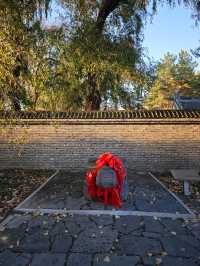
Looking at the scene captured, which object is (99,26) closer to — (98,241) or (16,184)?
(16,184)

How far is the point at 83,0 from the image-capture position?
1584 centimetres

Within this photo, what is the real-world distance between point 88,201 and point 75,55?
6276 mm

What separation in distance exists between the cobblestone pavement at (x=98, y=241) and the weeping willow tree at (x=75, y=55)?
119 inches

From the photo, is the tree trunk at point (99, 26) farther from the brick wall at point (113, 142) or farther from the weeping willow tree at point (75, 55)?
the brick wall at point (113, 142)

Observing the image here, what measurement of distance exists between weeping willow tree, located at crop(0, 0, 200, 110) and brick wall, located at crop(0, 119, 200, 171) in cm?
147

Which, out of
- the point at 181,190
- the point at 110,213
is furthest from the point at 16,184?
the point at 181,190

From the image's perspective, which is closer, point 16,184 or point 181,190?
point 181,190

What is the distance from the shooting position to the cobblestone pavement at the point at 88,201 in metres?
7.84

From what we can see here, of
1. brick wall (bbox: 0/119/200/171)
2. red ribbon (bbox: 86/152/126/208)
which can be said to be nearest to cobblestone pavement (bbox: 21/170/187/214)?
red ribbon (bbox: 86/152/126/208)

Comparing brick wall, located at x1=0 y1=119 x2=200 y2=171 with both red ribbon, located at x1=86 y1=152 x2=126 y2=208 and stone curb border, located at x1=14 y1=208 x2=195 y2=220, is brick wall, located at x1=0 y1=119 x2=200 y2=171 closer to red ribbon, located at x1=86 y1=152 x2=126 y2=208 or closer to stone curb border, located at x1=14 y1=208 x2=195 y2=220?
red ribbon, located at x1=86 y1=152 x2=126 y2=208

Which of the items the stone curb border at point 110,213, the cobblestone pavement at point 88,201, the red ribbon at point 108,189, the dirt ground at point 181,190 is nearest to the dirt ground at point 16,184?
the cobblestone pavement at point 88,201

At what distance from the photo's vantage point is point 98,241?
572cm

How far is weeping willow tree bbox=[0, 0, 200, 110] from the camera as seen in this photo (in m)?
7.43

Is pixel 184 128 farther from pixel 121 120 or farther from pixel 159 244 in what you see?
pixel 159 244
